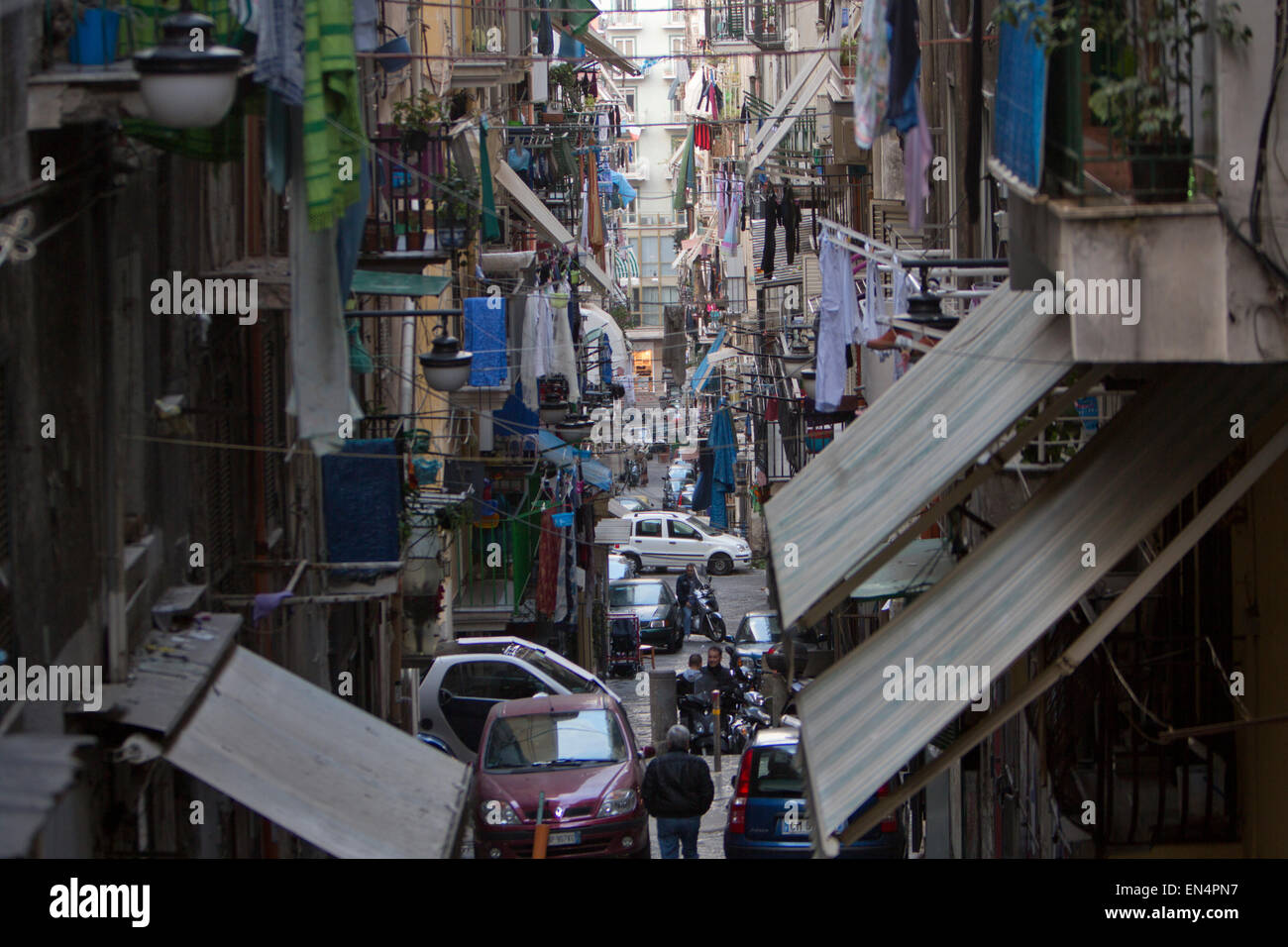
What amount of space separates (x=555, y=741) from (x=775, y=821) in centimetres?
278

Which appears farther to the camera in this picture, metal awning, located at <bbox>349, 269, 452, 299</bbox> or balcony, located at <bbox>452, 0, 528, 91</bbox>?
balcony, located at <bbox>452, 0, 528, 91</bbox>

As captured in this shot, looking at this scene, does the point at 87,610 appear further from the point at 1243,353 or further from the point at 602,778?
the point at 602,778

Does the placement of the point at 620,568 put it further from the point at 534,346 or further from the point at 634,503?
the point at 534,346

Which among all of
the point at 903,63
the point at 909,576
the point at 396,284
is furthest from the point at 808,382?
the point at 903,63

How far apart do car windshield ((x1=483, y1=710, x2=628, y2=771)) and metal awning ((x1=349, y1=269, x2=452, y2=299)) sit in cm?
541

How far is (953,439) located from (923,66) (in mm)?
11362

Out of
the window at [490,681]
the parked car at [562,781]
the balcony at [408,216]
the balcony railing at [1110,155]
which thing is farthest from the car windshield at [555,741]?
the balcony railing at [1110,155]

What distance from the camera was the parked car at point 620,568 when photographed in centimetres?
4447

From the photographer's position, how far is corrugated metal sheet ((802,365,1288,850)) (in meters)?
6.46

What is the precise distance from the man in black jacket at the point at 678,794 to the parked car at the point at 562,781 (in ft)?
1.66

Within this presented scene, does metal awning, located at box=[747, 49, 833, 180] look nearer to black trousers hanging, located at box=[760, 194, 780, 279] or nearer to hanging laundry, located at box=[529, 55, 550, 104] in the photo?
black trousers hanging, located at box=[760, 194, 780, 279]

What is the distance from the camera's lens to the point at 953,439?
8125 mm

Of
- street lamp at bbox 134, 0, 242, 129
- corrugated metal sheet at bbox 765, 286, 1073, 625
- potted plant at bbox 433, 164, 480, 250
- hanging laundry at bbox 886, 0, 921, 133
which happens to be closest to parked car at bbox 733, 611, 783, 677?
potted plant at bbox 433, 164, 480, 250
